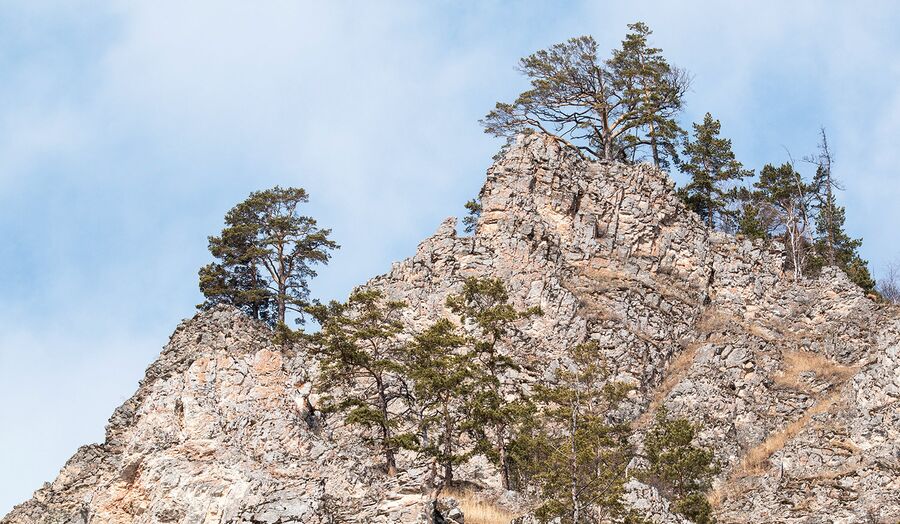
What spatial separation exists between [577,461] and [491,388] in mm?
8199

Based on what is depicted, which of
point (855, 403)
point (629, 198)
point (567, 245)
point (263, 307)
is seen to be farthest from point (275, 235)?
point (855, 403)

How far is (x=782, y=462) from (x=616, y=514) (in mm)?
12101

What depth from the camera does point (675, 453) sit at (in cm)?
4219

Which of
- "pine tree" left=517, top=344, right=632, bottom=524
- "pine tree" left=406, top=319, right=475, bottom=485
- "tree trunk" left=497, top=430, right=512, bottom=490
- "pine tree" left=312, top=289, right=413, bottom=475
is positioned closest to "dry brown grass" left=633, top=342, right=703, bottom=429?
"pine tree" left=517, top=344, right=632, bottom=524

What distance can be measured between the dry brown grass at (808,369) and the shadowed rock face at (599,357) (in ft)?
0.31

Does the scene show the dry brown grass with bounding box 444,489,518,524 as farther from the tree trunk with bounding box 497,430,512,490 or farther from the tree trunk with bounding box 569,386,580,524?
the tree trunk with bounding box 497,430,512,490

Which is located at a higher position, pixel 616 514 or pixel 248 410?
pixel 248 410

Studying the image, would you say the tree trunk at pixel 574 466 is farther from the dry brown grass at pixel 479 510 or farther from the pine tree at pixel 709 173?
the pine tree at pixel 709 173

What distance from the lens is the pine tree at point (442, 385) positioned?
40000mm

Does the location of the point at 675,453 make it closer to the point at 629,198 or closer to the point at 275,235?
the point at 629,198

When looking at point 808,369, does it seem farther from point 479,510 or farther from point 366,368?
point 479,510

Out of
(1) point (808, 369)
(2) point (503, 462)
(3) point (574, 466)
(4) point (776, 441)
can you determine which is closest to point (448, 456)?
(2) point (503, 462)

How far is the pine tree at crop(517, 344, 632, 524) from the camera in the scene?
34.9m

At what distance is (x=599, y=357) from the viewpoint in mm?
40812
